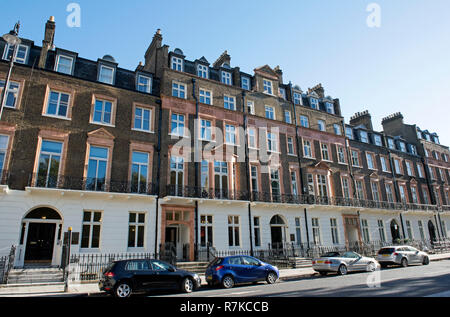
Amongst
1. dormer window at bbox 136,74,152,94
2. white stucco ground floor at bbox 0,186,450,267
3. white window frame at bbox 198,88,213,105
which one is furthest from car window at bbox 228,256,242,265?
dormer window at bbox 136,74,152,94

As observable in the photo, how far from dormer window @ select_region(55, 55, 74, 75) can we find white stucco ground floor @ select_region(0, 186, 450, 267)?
8087 mm

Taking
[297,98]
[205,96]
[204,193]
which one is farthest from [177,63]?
[297,98]

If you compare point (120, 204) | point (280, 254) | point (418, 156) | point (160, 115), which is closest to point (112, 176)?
point (120, 204)

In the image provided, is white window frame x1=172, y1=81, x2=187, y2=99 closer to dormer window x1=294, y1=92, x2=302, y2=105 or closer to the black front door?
the black front door

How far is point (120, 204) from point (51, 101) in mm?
7610

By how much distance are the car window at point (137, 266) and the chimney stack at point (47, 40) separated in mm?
14074

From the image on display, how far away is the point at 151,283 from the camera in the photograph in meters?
10.8

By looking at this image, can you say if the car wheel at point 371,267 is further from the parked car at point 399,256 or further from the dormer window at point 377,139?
the dormer window at point 377,139

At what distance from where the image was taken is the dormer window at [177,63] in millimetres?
22569

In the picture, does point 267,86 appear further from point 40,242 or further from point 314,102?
point 40,242

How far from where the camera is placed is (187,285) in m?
11.4

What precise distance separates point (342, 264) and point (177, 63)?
18.3m

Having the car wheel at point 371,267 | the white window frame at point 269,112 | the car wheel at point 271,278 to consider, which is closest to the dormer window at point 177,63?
the white window frame at point 269,112
